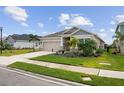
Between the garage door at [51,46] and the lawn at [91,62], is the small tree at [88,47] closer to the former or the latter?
the lawn at [91,62]

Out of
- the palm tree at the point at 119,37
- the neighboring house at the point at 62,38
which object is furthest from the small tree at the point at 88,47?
the neighboring house at the point at 62,38

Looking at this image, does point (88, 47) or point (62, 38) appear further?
point (62, 38)

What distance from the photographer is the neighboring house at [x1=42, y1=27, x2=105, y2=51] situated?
30859 millimetres

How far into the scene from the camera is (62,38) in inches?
1261

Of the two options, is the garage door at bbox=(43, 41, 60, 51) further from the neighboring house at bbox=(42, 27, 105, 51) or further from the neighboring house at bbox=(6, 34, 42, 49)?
the neighboring house at bbox=(6, 34, 42, 49)

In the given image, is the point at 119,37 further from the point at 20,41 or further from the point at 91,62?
the point at 20,41

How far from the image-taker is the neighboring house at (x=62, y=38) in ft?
101

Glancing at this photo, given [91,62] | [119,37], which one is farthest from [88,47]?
[119,37]

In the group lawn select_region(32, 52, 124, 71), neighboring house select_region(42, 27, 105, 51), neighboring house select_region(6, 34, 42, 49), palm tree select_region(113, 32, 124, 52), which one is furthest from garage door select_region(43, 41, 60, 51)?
neighboring house select_region(6, 34, 42, 49)

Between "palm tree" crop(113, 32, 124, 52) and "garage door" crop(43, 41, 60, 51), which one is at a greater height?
"palm tree" crop(113, 32, 124, 52)
